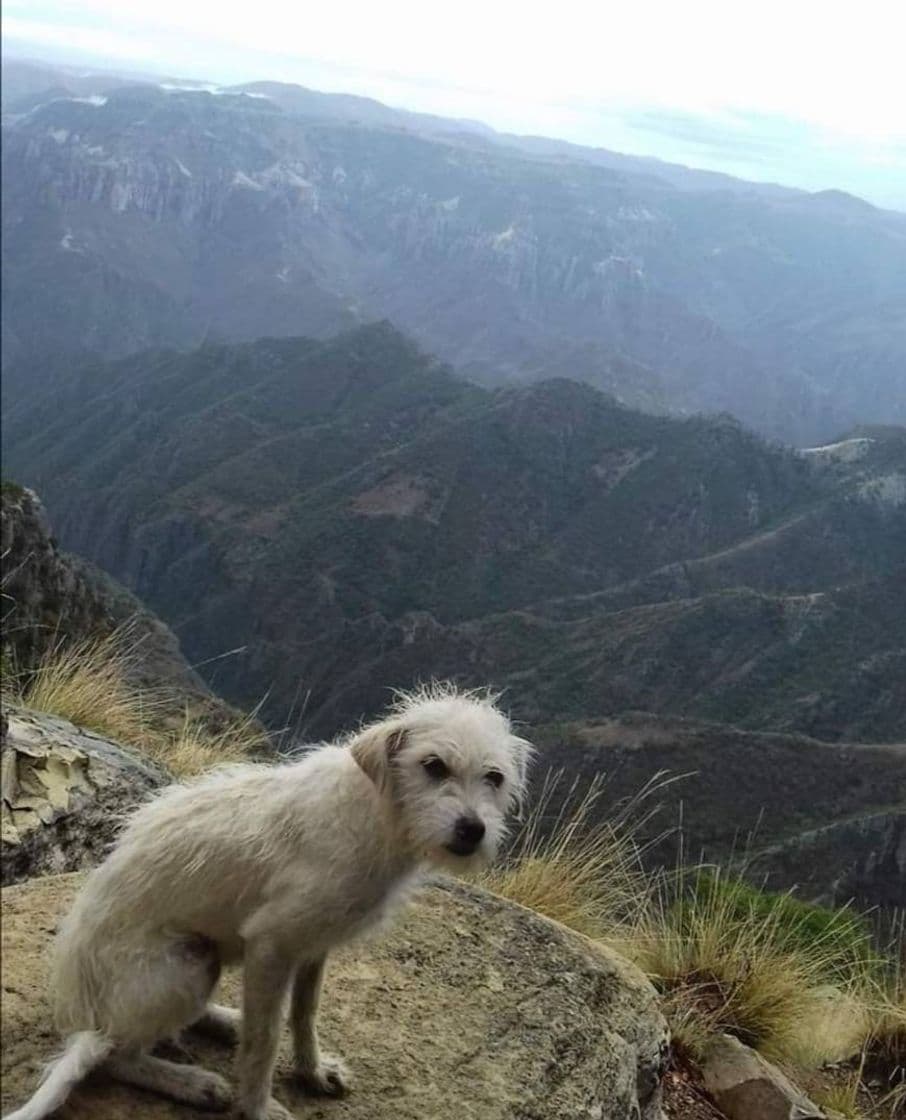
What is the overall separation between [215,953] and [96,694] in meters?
4.38

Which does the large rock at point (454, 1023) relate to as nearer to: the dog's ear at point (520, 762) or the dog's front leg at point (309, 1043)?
the dog's front leg at point (309, 1043)

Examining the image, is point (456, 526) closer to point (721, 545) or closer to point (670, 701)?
point (721, 545)

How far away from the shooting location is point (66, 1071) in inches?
131

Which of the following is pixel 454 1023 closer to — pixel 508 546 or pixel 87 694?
pixel 87 694

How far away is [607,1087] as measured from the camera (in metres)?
4.74

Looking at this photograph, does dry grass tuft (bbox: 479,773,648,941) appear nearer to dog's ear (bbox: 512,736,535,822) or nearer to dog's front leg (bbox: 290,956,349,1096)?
dog's front leg (bbox: 290,956,349,1096)

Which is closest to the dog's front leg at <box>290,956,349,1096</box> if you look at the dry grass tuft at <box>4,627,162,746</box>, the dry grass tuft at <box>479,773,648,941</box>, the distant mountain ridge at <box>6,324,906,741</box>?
the dry grass tuft at <box>479,773,648,941</box>

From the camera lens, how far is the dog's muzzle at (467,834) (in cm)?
363

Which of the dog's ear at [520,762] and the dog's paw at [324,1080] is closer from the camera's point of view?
the dog's ear at [520,762]

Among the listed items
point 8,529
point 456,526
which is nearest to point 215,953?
point 8,529

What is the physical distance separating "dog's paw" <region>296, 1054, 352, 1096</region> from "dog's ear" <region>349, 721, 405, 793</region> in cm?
130

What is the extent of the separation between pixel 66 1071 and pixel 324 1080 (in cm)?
122

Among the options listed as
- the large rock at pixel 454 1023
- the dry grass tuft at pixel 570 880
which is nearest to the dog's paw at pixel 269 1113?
the large rock at pixel 454 1023

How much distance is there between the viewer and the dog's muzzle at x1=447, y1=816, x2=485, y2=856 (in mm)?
→ 3631
